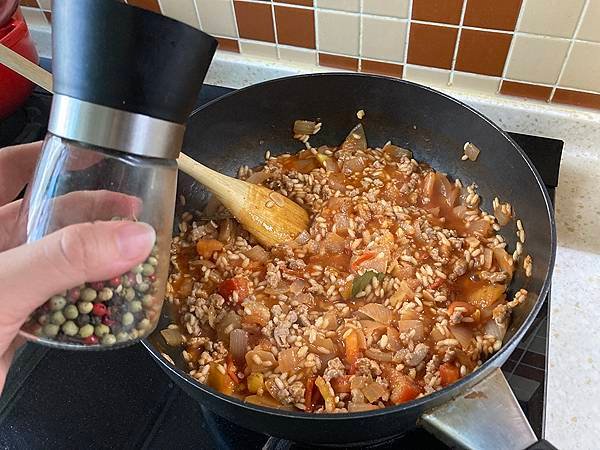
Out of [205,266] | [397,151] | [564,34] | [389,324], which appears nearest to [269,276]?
[205,266]

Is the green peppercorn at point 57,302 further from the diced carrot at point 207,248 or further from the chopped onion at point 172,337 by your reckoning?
the diced carrot at point 207,248

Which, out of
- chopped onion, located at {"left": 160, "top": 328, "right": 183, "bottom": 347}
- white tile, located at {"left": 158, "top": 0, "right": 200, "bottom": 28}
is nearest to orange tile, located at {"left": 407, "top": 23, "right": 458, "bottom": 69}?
white tile, located at {"left": 158, "top": 0, "right": 200, "bottom": 28}

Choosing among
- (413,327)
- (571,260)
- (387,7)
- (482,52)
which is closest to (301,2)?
(387,7)

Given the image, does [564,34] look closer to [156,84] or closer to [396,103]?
[396,103]

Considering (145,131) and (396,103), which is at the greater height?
(145,131)

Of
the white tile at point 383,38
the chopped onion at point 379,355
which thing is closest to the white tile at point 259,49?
the white tile at point 383,38

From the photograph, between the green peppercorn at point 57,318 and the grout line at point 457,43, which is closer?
the green peppercorn at point 57,318
